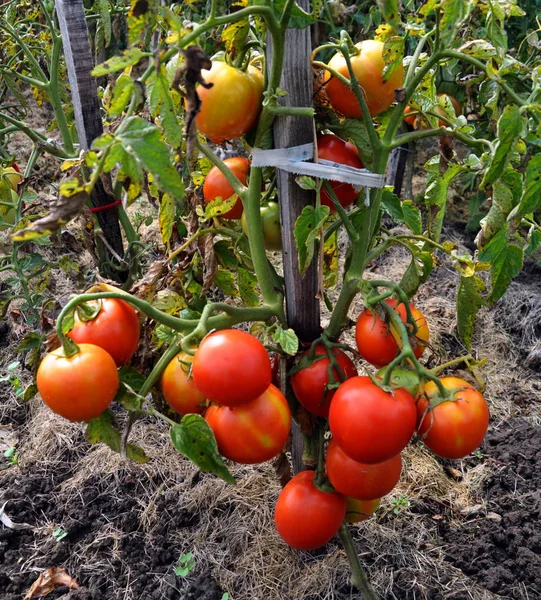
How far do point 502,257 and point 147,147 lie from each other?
2.04 feet

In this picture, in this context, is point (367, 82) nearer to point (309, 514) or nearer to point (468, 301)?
point (468, 301)

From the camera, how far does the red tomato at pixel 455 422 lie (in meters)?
0.93

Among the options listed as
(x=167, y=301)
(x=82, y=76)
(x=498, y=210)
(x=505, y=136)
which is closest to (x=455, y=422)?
(x=498, y=210)

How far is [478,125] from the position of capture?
2992 millimetres

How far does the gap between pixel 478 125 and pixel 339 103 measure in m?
2.32

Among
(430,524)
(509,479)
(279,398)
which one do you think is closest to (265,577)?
(430,524)

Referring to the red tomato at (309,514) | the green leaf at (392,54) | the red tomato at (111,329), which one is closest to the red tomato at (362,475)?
the red tomato at (309,514)

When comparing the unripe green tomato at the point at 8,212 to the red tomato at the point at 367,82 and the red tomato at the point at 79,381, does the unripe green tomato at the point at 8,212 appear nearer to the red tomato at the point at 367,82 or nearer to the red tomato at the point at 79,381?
the red tomato at the point at 79,381

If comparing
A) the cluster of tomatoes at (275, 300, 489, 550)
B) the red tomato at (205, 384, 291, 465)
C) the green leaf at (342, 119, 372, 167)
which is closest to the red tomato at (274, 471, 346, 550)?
the cluster of tomatoes at (275, 300, 489, 550)

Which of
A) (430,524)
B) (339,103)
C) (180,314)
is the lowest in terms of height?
(430,524)

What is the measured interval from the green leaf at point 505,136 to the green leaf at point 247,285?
0.62 m

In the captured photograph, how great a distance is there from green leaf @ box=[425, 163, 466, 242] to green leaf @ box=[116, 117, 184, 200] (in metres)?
0.57

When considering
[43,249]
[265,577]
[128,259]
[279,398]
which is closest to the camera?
[279,398]

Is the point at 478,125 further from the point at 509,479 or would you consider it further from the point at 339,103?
the point at 339,103
